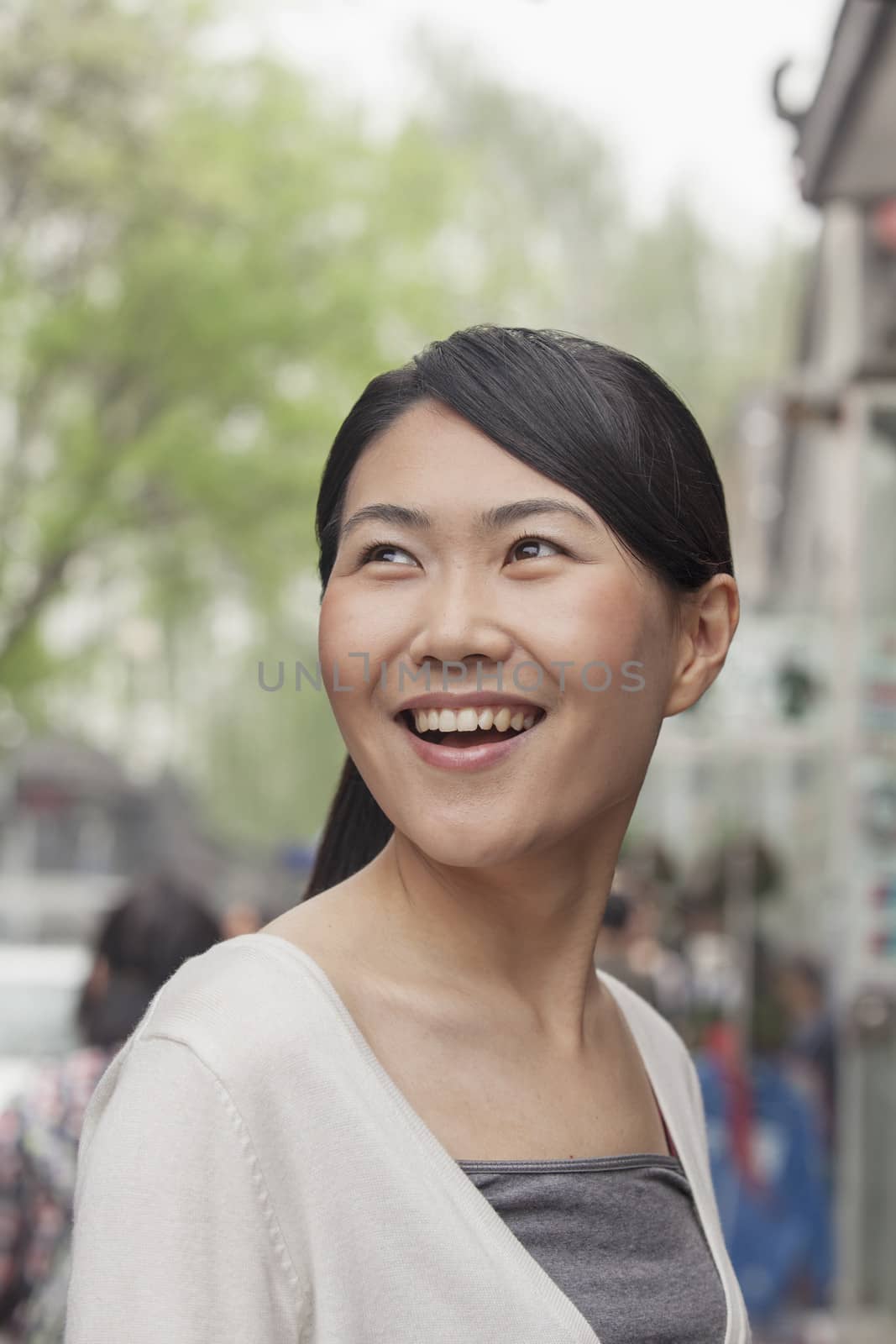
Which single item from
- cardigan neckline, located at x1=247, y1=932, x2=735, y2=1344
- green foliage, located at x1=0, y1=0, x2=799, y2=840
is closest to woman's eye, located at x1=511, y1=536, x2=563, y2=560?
cardigan neckline, located at x1=247, y1=932, x2=735, y2=1344

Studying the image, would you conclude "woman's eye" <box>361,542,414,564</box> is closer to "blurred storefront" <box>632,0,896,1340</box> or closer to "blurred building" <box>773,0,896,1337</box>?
"blurred storefront" <box>632,0,896,1340</box>

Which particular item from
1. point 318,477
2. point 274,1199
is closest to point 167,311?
point 318,477

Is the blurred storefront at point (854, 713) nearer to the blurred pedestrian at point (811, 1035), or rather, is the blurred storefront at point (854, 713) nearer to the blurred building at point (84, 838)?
the blurred pedestrian at point (811, 1035)

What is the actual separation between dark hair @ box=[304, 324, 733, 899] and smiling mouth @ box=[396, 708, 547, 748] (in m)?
0.14

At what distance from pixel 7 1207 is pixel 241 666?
14900 mm

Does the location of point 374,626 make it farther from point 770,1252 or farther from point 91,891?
point 91,891

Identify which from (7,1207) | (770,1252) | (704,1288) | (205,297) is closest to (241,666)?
(205,297)

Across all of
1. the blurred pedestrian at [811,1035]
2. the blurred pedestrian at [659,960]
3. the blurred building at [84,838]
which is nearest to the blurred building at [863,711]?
the blurred pedestrian at [811,1035]

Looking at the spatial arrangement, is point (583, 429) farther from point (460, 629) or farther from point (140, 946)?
point (140, 946)

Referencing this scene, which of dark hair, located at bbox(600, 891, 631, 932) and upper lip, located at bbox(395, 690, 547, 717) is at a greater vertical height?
upper lip, located at bbox(395, 690, 547, 717)

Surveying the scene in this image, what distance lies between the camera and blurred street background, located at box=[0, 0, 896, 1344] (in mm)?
5520

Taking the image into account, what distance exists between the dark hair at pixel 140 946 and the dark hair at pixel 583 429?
6.38 ft

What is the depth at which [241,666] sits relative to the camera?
17.6m

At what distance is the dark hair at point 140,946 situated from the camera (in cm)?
307
